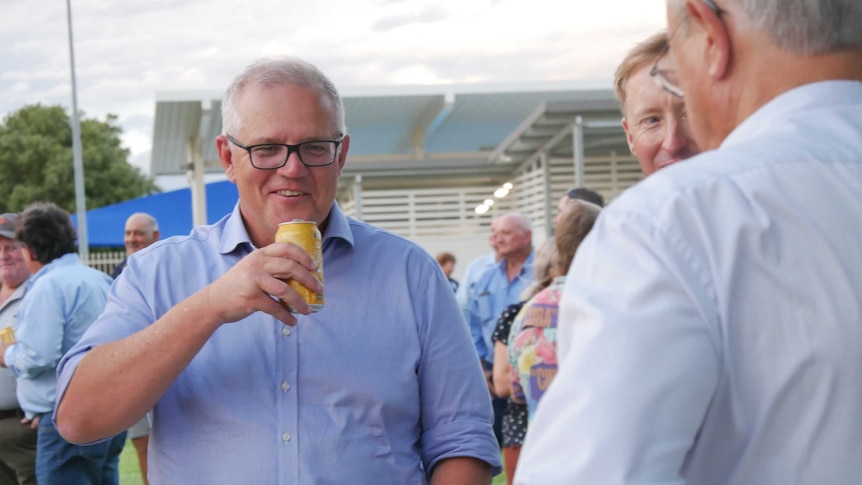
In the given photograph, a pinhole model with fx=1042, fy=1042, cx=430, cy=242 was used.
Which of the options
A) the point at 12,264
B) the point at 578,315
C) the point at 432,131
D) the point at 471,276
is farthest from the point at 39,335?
the point at 432,131

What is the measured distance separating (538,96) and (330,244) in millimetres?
23015

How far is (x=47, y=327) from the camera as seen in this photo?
616cm

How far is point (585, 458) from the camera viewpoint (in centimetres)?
111

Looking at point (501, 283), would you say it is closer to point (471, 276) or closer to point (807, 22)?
point (471, 276)

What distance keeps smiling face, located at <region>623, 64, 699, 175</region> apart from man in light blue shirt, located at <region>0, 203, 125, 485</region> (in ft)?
14.8

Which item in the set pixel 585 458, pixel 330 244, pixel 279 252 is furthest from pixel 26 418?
pixel 585 458

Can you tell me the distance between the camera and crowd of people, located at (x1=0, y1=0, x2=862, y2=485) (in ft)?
3.70

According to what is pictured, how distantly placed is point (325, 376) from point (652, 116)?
101 centimetres

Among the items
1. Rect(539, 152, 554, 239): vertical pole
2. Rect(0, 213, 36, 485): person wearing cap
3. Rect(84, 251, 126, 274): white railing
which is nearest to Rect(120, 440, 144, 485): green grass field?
Rect(0, 213, 36, 485): person wearing cap

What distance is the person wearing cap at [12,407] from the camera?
21.4 ft

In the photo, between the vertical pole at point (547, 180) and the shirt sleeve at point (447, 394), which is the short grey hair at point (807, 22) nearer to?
the shirt sleeve at point (447, 394)

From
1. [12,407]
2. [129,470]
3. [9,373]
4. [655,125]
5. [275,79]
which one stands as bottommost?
[129,470]

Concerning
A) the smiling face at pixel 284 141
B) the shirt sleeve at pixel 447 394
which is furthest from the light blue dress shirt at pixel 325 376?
the smiling face at pixel 284 141

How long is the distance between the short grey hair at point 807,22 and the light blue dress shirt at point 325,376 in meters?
1.44
